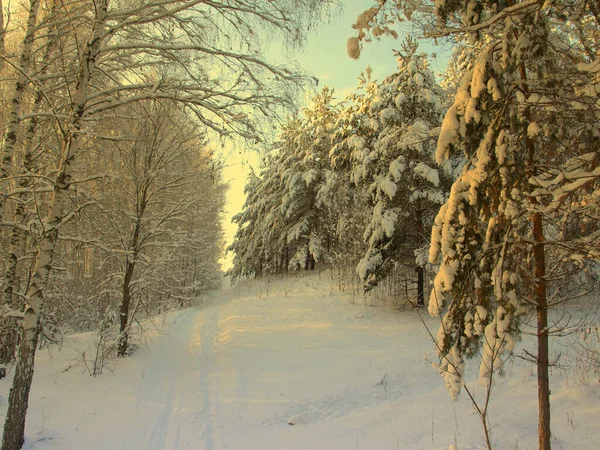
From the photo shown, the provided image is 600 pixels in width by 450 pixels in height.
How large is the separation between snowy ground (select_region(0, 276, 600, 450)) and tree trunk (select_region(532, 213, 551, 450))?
1.01m

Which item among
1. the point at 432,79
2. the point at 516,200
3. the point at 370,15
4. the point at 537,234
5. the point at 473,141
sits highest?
the point at 432,79

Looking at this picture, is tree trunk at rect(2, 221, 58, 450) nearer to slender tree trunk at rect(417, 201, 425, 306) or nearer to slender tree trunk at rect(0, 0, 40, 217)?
slender tree trunk at rect(0, 0, 40, 217)

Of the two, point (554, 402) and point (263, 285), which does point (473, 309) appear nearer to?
point (554, 402)

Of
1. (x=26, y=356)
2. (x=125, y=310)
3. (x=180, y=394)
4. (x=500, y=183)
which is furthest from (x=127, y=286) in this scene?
(x=500, y=183)

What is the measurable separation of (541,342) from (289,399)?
4764mm

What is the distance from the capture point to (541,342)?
12.7ft

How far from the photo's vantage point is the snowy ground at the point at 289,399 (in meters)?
5.20

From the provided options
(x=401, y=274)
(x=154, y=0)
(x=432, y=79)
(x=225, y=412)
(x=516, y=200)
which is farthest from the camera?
(x=401, y=274)

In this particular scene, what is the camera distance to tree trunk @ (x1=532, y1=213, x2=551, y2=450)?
12.2ft

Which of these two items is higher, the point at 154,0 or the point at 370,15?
the point at 154,0

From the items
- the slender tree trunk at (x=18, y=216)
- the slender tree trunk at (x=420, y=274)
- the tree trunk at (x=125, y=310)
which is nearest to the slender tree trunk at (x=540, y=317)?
the slender tree trunk at (x=18, y=216)

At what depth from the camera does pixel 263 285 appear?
24.5 m

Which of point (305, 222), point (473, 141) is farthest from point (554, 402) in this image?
point (305, 222)

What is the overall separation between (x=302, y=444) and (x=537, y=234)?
13.7 feet
